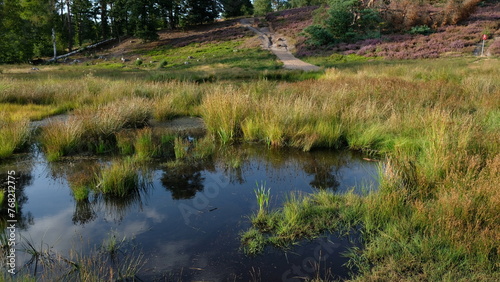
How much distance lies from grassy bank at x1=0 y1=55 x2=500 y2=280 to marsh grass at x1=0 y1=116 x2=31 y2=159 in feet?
1.95

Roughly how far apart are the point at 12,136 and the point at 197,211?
4.60 m

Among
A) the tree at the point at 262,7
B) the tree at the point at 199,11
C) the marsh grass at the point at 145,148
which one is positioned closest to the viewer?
the marsh grass at the point at 145,148

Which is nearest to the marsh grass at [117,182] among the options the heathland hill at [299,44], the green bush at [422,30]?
the heathland hill at [299,44]

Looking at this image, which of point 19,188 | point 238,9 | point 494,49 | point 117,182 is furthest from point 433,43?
A: point 238,9

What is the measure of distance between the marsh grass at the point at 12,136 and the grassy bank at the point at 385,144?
23.4 inches

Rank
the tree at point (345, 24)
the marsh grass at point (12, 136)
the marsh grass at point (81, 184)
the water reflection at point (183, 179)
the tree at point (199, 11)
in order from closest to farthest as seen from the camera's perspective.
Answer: the marsh grass at point (81, 184), the water reflection at point (183, 179), the marsh grass at point (12, 136), the tree at point (345, 24), the tree at point (199, 11)

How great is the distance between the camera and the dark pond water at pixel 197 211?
339 cm

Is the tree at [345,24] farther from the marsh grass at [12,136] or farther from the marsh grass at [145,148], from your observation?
the marsh grass at [12,136]

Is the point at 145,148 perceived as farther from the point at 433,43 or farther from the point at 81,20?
the point at 81,20

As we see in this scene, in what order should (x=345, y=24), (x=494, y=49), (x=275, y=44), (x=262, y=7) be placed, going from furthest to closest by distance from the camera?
(x=262, y=7) < (x=275, y=44) < (x=345, y=24) < (x=494, y=49)

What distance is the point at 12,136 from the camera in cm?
672

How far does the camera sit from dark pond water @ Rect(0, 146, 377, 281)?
133 inches

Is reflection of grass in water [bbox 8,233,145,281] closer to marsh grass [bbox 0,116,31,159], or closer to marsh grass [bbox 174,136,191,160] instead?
marsh grass [bbox 174,136,191,160]

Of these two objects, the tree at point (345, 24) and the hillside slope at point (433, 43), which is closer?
the hillside slope at point (433, 43)
